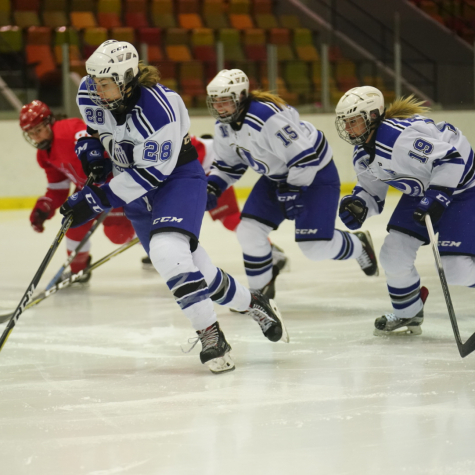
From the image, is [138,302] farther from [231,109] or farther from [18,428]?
[18,428]

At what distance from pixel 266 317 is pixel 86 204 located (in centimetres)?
74

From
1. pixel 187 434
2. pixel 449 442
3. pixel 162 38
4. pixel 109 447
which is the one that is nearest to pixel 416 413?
pixel 449 442

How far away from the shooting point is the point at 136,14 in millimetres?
9305

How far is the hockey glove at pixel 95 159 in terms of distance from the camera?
9.09ft

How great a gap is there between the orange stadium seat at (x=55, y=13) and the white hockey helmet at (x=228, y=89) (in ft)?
20.3

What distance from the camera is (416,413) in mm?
2033

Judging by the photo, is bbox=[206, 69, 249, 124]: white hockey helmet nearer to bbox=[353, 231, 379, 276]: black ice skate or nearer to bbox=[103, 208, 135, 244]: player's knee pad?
bbox=[353, 231, 379, 276]: black ice skate

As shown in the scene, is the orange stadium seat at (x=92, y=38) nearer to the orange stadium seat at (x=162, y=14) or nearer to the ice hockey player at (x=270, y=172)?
the orange stadium seat at (x=162, y=14)

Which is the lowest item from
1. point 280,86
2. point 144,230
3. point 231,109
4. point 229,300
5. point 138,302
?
point 280,86

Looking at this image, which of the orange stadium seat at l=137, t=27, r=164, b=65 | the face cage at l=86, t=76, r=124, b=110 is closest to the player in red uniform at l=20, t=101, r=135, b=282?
the face cage at l=86, t=76, r=124, b=110

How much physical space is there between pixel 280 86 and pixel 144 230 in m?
5.68

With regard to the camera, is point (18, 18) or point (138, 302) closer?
point (138, 302)

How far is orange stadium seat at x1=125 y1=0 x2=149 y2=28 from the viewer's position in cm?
924

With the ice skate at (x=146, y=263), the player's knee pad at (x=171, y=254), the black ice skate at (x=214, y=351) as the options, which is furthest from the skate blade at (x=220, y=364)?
the ice skate at (x=146, y=263)
